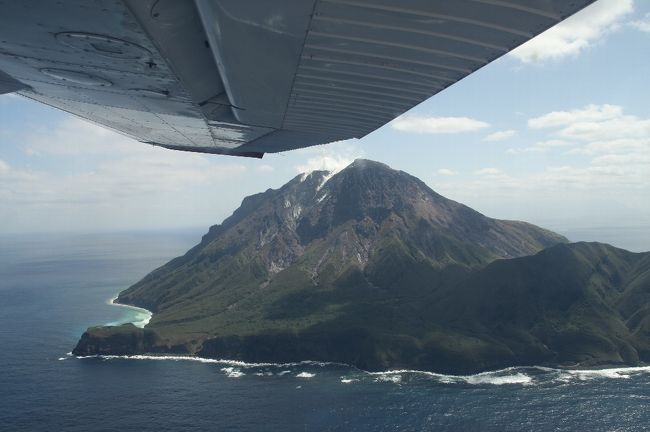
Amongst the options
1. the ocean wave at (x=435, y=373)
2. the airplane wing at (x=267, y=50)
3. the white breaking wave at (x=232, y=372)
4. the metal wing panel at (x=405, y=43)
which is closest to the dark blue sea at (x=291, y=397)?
the ocean wave at (x=435, y=373)

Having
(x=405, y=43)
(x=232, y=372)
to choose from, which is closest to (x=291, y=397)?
(x=232, y=372)

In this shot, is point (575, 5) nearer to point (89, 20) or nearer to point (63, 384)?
point (89, 20)

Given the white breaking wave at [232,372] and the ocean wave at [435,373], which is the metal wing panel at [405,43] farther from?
the white breaking wave at [232,372]

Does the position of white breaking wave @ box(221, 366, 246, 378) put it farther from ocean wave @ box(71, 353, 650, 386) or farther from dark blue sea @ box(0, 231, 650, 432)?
dark blue sea @ box(0, 231, 650, 432)

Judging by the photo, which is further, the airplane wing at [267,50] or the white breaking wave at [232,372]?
the white breaking wave at [232,372]

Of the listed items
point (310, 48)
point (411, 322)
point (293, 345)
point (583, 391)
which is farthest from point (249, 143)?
point (411, 322)

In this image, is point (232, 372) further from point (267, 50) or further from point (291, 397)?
point (267, 50)
